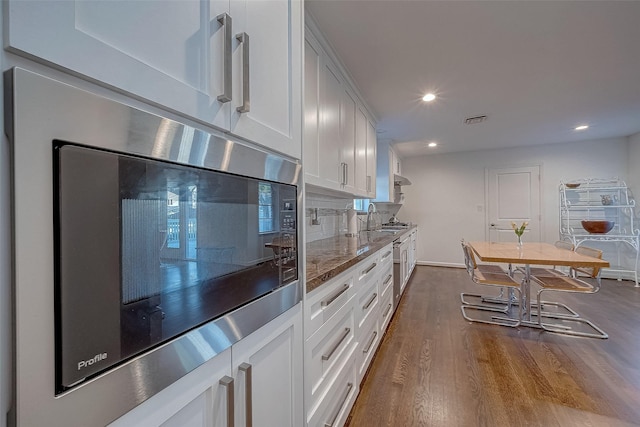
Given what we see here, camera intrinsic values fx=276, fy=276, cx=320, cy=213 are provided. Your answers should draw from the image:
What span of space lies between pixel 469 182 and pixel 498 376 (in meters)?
4.26

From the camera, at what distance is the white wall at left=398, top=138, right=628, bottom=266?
4617mm

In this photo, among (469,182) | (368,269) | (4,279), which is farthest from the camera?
(469,182)

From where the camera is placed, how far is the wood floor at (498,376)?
1.54 m

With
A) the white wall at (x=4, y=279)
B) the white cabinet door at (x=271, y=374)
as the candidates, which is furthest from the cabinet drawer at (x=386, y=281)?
the white wall at (x=4, y=279)

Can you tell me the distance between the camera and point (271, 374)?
796 mm

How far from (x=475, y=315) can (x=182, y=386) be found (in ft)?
10.6

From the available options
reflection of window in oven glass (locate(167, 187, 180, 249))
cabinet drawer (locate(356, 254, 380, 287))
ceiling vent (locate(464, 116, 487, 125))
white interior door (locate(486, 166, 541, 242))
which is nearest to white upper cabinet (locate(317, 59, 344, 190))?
cabinet drawer (locate(356, 254, 380, 287))

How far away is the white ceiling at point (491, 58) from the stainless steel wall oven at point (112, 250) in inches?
59.1

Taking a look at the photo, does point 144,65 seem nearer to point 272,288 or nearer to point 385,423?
Answer: point 272,288

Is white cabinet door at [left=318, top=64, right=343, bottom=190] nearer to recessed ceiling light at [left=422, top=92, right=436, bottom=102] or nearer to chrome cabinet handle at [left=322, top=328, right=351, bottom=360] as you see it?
A: chrome cabinet handle at [left=322, top=328, right=351, bottom=360]

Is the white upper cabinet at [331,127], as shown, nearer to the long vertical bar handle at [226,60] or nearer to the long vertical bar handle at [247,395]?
the long vertical bar handle at [226,60]

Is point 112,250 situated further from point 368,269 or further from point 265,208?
point 368,269

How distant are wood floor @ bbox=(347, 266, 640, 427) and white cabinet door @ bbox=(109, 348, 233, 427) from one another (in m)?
1.21

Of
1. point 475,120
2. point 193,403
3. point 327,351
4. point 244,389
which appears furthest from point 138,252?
point 475,120
